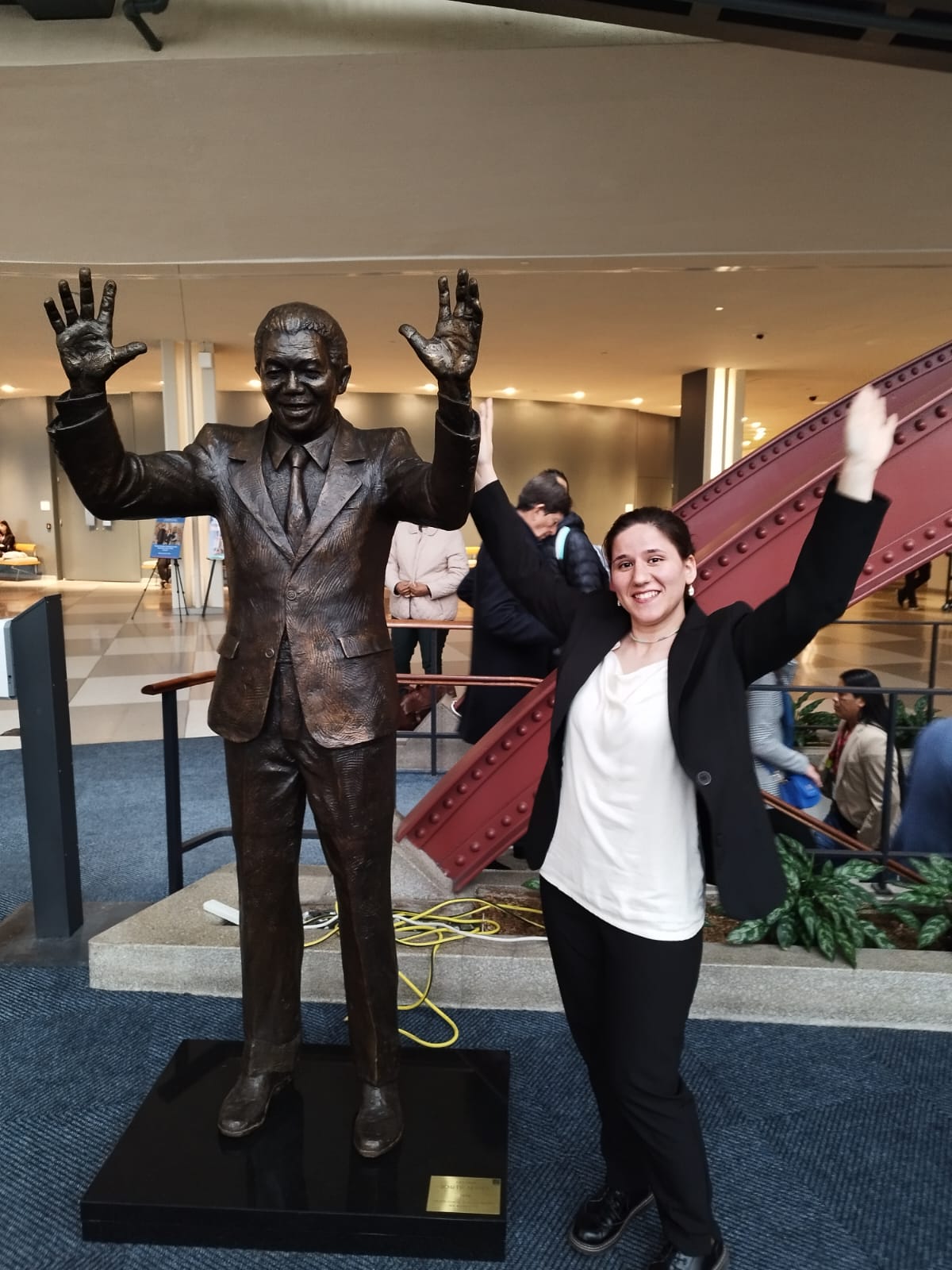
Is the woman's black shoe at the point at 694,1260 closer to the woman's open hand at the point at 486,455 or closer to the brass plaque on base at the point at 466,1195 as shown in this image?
the brass plaque on base at the point at 466,1195

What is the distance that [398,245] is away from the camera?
7.43 metres

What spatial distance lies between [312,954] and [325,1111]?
800mm

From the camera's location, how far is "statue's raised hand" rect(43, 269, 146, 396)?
1709 millimetres

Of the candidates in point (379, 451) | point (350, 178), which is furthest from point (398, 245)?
point (379, 451)

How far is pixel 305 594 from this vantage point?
194 cm

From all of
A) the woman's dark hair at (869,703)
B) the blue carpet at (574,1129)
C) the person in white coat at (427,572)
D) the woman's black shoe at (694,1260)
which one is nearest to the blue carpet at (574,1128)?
the blue carpet at (574,1129)

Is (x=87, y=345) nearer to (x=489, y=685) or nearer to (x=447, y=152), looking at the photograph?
(x=489, y=685)

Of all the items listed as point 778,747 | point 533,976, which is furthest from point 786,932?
point 533,976

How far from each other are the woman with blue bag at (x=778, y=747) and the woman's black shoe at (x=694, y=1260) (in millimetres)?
1773

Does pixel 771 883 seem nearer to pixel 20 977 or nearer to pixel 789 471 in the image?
pixel 789 471

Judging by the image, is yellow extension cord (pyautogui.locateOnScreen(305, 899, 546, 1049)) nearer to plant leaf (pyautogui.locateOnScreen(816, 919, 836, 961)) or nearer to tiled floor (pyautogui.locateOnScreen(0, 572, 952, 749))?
plant leaf (pyautogui.locateOnScreen(816, 919, 836, 961))

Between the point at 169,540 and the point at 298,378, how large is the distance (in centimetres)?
1219

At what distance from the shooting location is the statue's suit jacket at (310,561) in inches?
76.4

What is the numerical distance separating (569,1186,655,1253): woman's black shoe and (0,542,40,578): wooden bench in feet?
60.7
